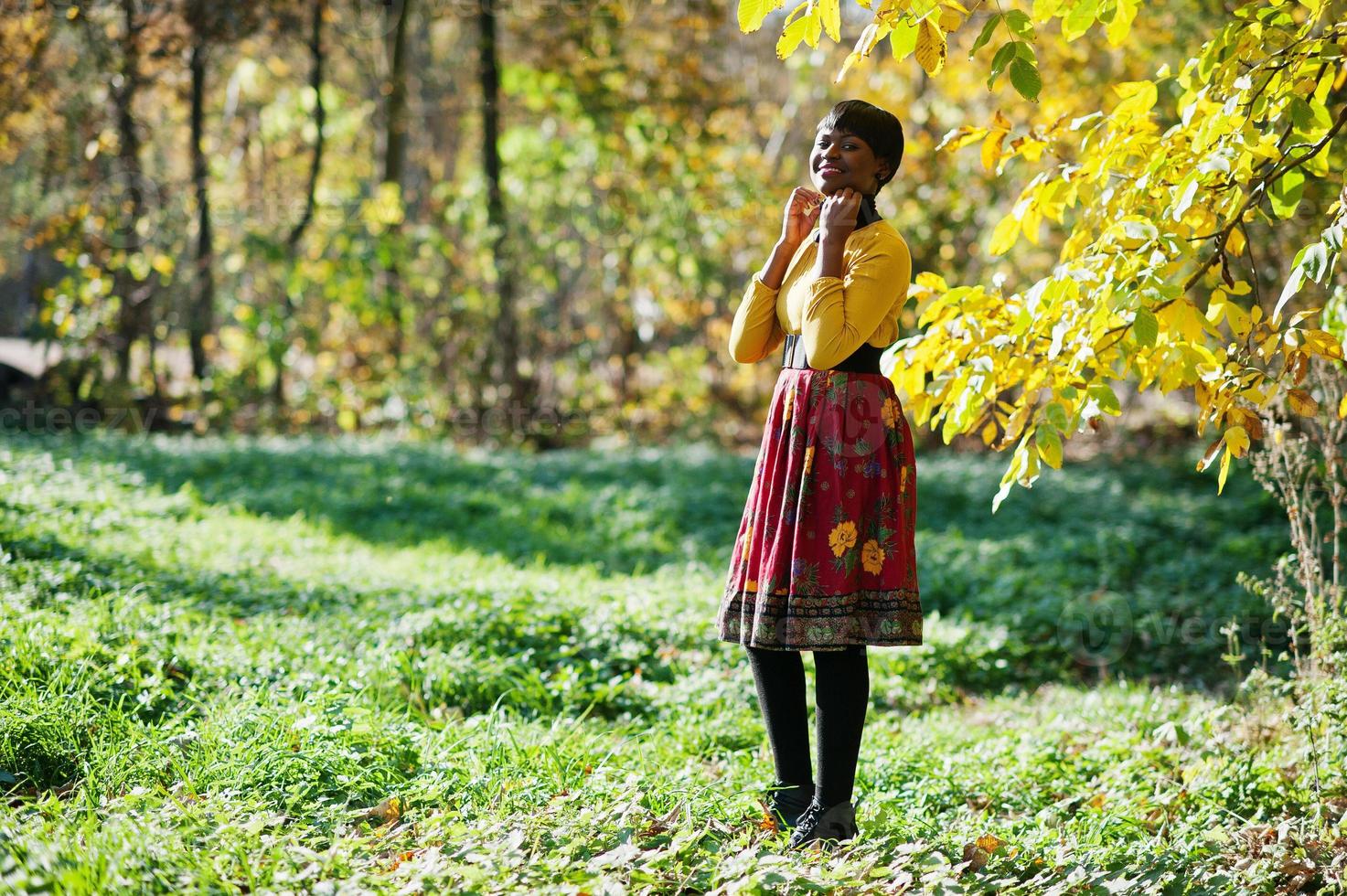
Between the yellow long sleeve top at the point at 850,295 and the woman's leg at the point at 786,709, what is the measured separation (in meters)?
0.73

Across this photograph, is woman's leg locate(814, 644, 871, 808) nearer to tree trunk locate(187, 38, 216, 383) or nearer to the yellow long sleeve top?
the yellow long sleeve top

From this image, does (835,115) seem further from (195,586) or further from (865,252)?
(195,586)

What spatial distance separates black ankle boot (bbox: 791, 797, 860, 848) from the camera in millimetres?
2691

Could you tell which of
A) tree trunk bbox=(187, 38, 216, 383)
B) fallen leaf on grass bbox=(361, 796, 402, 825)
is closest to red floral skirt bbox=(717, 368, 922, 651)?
fallen leaf on grass bbox=(361, 796, 402, 825)

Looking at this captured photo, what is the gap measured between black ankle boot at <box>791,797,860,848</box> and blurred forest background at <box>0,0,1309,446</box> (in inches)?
307

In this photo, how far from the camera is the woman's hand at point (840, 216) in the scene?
266 cm

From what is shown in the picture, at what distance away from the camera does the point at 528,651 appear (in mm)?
4207

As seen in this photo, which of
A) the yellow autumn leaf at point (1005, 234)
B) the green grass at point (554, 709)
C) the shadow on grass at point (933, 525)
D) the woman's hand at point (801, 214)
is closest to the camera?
the green grass at point (554, 709)

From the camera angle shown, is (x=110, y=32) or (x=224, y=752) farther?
(x=110, y=32)

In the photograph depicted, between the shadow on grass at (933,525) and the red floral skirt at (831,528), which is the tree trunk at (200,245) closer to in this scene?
the shadow on grass at (933,525)

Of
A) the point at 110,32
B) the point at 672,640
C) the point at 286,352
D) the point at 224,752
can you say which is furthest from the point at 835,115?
the point at 110,32

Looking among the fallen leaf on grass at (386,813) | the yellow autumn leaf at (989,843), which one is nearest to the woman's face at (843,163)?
the yellow autumn leaf at (989,843)

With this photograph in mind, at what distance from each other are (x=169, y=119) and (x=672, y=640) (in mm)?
9208

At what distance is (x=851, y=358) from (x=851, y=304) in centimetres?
16
